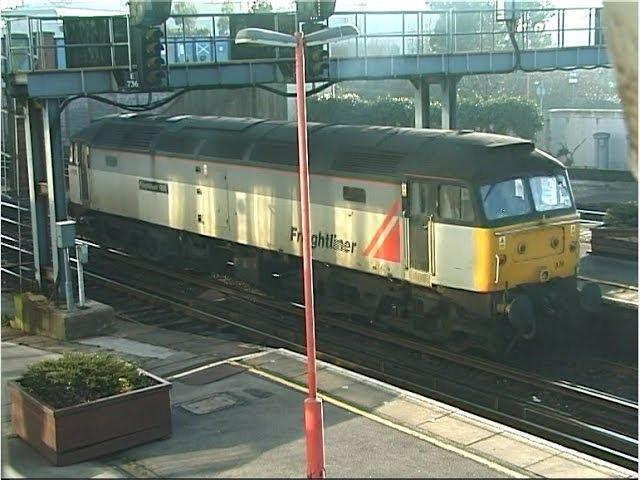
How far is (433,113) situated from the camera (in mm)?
37156

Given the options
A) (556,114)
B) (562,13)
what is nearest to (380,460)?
(562,13)

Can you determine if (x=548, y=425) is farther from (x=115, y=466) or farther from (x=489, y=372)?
(x=115, y=466)

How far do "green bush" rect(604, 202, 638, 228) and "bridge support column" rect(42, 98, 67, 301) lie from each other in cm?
1156

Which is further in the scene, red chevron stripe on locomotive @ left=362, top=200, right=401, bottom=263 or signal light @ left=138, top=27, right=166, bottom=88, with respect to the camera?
signal light @ left=138, top=27, right=166, bottom=88

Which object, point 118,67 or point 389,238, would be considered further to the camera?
point 118,67

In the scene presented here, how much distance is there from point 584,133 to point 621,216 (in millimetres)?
17408

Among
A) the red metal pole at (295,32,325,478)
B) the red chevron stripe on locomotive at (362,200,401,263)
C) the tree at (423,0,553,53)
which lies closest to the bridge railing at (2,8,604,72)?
the tree at (423,0,553,53)

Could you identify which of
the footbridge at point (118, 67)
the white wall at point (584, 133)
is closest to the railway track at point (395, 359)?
the footbridge at point (118, 67)

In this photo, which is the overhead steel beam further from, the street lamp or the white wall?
the white wall

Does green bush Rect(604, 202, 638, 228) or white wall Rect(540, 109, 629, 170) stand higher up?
white wall Rect(540, 109, 629, 170)

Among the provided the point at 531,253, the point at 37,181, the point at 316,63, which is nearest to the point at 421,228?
the point at 531,253

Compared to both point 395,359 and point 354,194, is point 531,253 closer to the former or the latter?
point 395,359

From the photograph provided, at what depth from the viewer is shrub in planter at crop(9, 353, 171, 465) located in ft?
28.9

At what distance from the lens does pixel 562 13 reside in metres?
22.3
